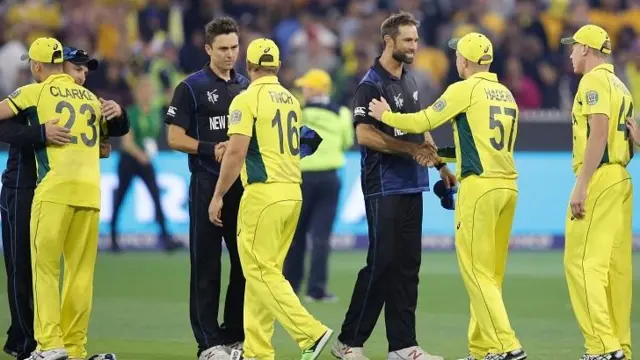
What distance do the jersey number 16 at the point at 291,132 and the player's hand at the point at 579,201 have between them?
2.17 metres

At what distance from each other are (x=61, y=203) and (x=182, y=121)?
1.33 meters

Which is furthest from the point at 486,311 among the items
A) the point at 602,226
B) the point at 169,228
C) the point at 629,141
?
the point at 169,228

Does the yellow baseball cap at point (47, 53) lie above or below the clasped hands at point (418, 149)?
above

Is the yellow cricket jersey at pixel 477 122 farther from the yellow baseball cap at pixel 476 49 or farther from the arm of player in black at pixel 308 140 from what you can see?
the arm of player in black at pixel 308 140

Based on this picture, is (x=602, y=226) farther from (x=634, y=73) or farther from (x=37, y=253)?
(x=634, y=73)

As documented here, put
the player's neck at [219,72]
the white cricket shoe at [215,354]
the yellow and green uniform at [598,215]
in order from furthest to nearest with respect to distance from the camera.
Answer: the player's neck at [219,72] < the white cricket shoe at [215,354] < the yellow and green uniform at [598,215]

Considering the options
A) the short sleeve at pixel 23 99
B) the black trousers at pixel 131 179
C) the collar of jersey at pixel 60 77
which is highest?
the collar of jersey at pixel 60 77

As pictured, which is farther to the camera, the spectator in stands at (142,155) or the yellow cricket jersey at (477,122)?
the spectator in stands at (142,155)

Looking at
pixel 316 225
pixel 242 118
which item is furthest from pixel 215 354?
pixel 316 225

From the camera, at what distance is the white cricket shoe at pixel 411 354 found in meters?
10.8

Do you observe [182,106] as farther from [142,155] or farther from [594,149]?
[142,155]

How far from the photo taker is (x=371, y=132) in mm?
10820

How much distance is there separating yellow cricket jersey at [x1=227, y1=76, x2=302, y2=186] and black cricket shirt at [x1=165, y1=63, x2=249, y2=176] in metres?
0.85

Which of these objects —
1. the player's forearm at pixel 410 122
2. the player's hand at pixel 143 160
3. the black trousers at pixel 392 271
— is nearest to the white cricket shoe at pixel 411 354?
the black trousers at pixel 392 271
